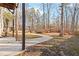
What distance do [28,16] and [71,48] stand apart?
1.80 feet

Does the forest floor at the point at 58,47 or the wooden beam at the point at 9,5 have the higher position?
the wooden beam at the point at 9,5

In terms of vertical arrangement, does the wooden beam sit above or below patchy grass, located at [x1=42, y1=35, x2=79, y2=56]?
above

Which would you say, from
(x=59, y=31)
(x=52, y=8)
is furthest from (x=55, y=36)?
(x=52, y=8)

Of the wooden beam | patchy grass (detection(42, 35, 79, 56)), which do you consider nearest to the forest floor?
patchy grass (detection(42, 35, 79, 56))

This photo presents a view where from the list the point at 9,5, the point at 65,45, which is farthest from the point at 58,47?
the point at 9,5

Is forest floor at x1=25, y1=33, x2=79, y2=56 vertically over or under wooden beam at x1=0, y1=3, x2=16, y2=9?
under

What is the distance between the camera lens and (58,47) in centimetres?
265

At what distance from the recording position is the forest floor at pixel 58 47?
2639 millimetres

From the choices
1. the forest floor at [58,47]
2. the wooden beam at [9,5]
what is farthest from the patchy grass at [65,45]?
the wooden beam at [9,5]

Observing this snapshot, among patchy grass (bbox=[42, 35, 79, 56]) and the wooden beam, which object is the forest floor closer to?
patchy grass (bbox=[42, 35, 79, 56])

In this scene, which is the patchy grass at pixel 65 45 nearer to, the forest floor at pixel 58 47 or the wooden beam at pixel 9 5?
the forest floor at pixel 58 47

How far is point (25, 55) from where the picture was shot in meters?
2.67

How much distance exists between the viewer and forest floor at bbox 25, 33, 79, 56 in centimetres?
264

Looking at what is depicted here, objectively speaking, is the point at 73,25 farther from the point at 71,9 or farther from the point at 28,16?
the point at 28,16
